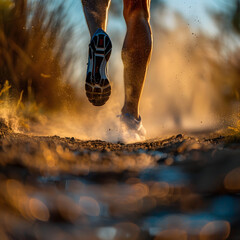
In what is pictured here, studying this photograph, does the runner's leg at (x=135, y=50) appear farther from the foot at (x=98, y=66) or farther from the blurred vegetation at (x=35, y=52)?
the blurred vegetation at (x=35, y=52)

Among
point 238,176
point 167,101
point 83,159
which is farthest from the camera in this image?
point 167,101

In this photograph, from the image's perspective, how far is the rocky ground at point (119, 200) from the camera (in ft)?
2.43

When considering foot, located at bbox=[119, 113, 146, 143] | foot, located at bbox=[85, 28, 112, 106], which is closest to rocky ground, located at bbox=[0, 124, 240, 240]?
foot, located at bbox=[85, 28, 112, 106]

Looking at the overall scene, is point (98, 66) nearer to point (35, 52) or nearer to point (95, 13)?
point (95, 13)

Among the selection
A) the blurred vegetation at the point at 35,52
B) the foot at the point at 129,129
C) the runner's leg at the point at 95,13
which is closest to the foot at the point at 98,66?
the runner's leg at the point at 95,13

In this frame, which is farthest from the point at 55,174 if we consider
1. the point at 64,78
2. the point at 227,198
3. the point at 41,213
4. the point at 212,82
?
the point at 212,82

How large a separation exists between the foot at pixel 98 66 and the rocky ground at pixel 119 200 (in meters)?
1.35

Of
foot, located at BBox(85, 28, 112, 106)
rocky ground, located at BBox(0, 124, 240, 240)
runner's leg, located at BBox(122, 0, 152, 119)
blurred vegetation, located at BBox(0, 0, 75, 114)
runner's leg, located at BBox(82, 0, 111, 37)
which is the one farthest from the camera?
blurred vegetation, located at BBox(0, 0, 75, 114)

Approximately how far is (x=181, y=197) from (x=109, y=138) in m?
2.01

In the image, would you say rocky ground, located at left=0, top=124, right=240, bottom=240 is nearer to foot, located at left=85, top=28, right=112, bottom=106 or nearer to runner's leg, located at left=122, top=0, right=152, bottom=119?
foot, located at left=85, top=28, right=112, bottom=106

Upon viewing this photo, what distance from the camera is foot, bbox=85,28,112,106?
88.3 inches

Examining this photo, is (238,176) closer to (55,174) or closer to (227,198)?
(227,198)

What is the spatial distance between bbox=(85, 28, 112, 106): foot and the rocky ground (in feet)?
4.42

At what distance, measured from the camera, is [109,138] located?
2.85m
